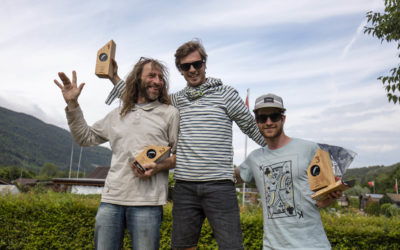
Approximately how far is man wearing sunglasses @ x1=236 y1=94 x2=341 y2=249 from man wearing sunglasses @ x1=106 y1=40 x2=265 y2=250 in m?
0.18

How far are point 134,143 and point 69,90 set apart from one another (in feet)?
2.29

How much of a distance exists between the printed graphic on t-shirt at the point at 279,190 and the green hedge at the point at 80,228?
9.18ft

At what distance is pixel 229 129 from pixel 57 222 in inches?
166

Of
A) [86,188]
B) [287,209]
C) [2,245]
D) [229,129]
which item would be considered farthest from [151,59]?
[86,188]

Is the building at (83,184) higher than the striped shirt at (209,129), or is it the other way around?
the striped shirt at (209,129)

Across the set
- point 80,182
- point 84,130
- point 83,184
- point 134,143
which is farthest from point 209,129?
point 80,182

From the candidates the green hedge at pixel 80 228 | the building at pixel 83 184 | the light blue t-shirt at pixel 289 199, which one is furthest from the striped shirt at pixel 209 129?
the building at pixel 83 184

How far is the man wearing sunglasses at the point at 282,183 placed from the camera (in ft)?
6.47

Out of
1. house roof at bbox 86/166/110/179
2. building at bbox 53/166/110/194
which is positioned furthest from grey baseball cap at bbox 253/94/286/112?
house roof at bbox 86/166/110/179

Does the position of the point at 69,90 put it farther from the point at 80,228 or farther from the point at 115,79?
the point at 80,228

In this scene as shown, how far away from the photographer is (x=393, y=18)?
5895 mm

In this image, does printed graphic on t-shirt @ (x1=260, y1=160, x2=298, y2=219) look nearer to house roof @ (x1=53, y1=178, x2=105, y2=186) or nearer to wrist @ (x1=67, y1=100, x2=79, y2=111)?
wrist @ (x1=67, y1=100, x2=79, y2=111)

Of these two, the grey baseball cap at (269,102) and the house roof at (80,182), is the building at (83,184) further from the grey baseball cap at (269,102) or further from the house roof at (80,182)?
the grey baseball cap at (269,102)

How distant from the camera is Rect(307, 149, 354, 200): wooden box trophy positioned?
1.79 m
